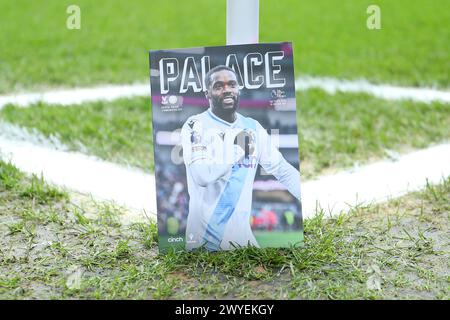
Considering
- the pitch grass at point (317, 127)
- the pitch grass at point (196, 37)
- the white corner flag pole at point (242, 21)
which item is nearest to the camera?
the white corner flag pole at point (242, 21)

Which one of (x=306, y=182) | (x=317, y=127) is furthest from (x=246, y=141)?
(x=317, y=127)

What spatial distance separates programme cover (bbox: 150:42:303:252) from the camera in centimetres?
283

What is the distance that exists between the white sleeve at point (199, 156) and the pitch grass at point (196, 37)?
2.92 meters

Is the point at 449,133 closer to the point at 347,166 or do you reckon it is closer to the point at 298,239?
the point at 347,166

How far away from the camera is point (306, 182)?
12.5ft

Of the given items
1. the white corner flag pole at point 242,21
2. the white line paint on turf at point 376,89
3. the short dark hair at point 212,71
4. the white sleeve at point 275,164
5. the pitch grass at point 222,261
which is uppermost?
the white corner flag pole at point 242,21

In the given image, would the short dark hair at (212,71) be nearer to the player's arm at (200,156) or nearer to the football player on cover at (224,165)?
the football player on cover at (224,165)

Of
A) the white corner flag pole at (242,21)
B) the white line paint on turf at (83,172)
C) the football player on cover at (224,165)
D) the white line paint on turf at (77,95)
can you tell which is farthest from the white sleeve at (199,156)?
the white line paint on turf at (77,95)

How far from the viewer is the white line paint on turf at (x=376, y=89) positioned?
522cm

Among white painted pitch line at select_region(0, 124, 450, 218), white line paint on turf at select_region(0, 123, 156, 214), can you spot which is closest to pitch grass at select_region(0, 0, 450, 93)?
white line paint on turf at select_region(0, 123, 156, 214)

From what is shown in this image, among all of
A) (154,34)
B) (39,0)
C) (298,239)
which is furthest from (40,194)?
(39,0)

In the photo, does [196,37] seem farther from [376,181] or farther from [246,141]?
[246,141]

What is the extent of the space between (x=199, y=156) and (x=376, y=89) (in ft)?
9.71

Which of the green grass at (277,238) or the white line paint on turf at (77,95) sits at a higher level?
the white line paint on turf at (77,95)
